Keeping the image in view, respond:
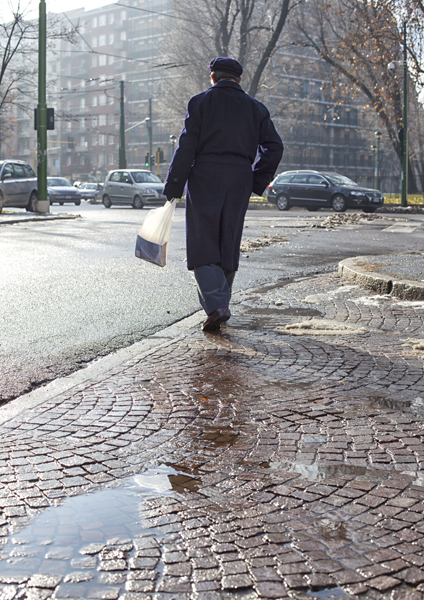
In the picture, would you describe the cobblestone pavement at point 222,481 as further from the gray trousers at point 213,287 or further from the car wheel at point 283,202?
the car wheel at point 283,202

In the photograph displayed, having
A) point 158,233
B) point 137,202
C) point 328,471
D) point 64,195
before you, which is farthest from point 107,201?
A: point 328,471

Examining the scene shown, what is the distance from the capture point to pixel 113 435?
315 cm

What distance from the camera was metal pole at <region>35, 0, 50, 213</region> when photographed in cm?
2136

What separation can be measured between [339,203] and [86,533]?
25.7 metres

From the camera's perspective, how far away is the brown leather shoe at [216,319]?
5191 mm

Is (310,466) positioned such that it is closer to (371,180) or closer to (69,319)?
(69,319)

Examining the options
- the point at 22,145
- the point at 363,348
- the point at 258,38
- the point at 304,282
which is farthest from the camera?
the point at 22,145

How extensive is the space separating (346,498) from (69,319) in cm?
364

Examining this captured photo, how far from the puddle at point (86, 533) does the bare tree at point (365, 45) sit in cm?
2719

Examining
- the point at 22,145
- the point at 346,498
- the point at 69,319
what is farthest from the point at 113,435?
the point at 22,145

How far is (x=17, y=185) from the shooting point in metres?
22.6

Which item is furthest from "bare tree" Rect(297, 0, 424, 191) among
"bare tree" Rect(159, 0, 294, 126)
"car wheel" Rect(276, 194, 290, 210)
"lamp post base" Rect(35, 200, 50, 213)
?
Answer: "lamp post base" Rect(35, 200, 50, 213)

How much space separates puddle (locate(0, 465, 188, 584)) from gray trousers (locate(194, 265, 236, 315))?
2599 millimetres

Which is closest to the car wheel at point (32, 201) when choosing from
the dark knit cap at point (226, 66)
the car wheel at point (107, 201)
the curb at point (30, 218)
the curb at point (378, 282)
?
the curb at point (30, 218)
